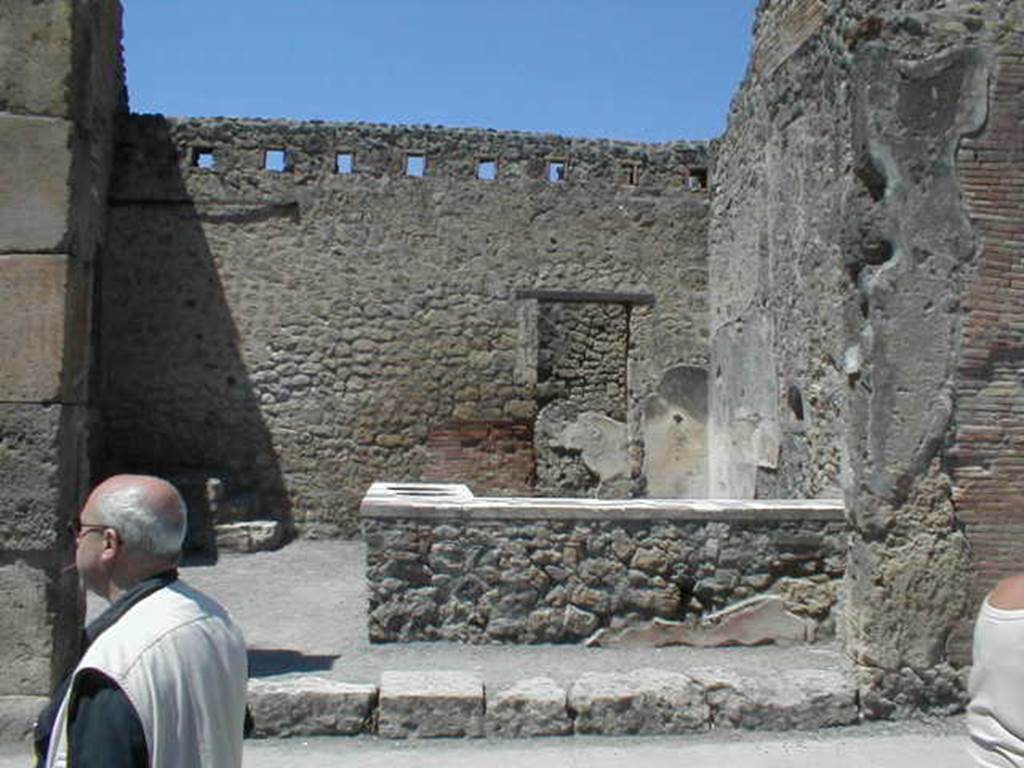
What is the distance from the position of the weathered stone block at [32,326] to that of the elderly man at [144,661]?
279 cm

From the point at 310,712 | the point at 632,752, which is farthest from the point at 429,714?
the point at 632,752

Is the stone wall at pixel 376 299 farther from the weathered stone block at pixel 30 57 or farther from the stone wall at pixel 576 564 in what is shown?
the weathered stone block at pixel 30 57

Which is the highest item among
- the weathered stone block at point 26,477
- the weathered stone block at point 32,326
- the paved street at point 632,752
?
the weathered stone block at point 32,326

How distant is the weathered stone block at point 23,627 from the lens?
193 inches

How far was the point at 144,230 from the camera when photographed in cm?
1176

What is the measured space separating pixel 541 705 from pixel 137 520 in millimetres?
3520

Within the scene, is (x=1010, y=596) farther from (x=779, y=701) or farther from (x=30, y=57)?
(x=30, y=57)

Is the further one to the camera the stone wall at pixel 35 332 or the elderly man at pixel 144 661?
the stone wall at pixel 35 332

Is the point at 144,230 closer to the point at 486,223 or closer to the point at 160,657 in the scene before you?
the point at 486,223

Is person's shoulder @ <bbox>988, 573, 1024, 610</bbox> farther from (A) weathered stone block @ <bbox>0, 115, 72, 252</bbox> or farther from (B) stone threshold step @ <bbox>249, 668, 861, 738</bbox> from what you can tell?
(A) weathered stone block @ <bbox>0, 115, 72, 252</bbox>

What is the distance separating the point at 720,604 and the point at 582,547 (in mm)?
891

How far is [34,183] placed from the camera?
16.2 feet

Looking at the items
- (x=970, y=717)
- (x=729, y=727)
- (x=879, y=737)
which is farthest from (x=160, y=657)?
(x=879, y=737)

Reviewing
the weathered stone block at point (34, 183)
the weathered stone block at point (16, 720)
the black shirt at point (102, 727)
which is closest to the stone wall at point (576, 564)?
the weathered stone block at point (16, 720)
